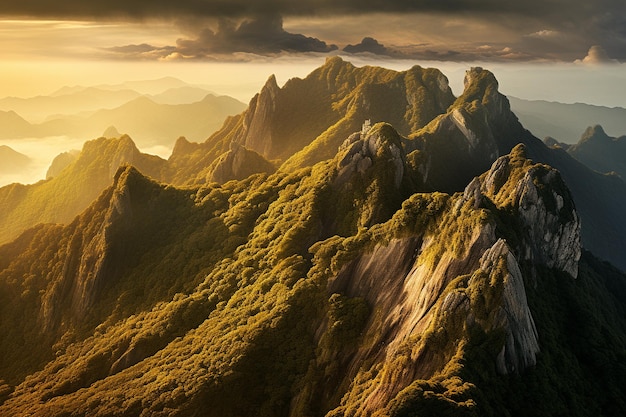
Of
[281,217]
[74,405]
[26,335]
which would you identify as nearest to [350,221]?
[281,217]

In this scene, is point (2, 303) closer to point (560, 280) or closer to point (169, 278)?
point (169, 278)

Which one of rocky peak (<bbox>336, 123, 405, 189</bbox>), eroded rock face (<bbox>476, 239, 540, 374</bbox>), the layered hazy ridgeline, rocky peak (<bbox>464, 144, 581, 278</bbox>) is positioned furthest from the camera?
rocky peak (<bbox>336, 123, 405, 189</bbox>)

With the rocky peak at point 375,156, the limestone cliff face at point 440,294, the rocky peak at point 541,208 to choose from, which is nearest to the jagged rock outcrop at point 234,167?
the rocky peak at point 375,156

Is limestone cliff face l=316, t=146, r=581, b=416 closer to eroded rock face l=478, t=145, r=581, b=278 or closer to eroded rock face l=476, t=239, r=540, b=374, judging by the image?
eroded rock face l=476, t=239, r=540, b=374

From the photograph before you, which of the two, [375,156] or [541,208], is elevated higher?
[375,156]

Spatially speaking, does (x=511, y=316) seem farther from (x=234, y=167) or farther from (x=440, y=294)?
(x=234, y=167)

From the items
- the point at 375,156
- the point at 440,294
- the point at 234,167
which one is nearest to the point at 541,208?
the point at 375,156

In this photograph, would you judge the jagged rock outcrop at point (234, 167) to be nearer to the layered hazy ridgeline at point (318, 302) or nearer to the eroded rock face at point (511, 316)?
the layered hazy ridgeline at point (318, 302)

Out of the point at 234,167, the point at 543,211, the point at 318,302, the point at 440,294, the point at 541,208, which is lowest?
the point at 234,167

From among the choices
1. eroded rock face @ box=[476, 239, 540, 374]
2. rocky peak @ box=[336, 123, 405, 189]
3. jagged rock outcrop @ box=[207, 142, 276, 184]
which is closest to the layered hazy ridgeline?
eroded rock face @ box=[476, 239, 540, 374]
